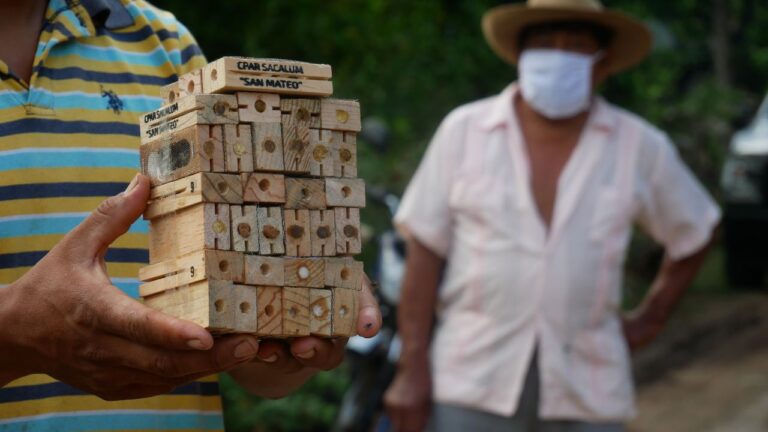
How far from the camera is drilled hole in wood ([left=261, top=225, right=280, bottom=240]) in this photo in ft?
7.10

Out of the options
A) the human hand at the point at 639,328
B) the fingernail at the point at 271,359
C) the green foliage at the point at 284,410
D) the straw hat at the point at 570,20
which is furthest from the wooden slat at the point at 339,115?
the green foliage at the point at 284,410

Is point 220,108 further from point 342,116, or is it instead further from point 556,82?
point 556,82

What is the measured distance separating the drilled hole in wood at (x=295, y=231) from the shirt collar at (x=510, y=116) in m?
2.44

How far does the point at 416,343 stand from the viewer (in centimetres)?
464

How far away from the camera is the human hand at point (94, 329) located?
197cm

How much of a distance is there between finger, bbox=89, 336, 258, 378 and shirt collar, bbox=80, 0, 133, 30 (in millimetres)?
790

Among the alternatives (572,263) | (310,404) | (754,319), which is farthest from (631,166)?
(754,319)

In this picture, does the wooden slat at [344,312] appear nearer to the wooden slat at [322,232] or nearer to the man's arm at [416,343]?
the wooden slat at [322,232]

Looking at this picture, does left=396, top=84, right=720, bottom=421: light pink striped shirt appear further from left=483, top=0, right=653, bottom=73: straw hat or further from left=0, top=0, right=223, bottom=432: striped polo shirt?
left=0, top=0, right=223, bottom=432: striped polo shirt

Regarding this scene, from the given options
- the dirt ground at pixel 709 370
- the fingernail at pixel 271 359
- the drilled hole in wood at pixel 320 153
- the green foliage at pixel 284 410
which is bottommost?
the dirt ground at pixel 709 370

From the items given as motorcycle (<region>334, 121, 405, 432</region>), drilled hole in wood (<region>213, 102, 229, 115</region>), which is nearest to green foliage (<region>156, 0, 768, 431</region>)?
motorcycle (<region>334, 121, 405, 432</region>)

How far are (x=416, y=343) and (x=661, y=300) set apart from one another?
105 cm

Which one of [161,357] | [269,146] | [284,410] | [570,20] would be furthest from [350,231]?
[284,410]

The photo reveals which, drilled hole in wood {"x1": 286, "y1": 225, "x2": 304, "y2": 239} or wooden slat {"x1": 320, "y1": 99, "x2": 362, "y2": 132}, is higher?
wooden slat {"x1": 320, "y1": 99, "x2": 362, "y2": 132}
